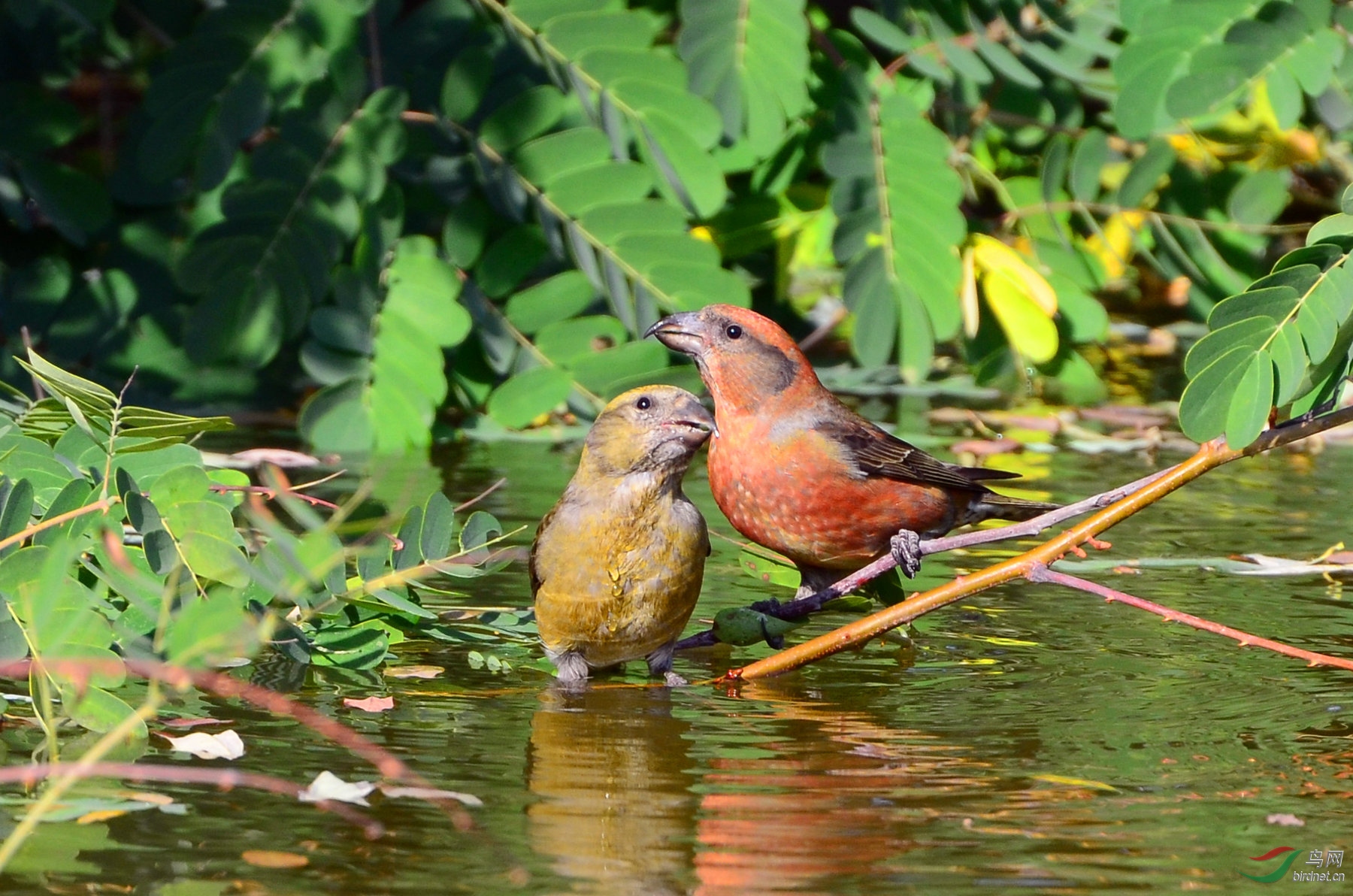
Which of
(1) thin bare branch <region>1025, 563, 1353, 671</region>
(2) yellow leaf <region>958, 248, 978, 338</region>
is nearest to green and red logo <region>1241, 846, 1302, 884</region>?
(1) thin bare branch <region>1025, 563, 1353, 671</region>

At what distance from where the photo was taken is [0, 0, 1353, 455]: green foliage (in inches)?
232

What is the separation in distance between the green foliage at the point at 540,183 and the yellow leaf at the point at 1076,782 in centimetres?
297

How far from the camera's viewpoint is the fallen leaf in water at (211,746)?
3.08 m

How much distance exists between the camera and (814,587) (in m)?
4.59

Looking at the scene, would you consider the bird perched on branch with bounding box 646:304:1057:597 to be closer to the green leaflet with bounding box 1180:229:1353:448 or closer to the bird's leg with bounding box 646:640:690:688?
the bird's leg with bounding box 646:640:690:688

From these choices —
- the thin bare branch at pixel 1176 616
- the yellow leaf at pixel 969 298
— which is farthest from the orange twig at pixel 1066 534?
the yellow leaf at pixel 969 298

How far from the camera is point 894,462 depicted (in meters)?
4.55

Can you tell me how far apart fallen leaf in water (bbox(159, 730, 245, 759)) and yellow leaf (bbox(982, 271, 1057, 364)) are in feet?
13.8

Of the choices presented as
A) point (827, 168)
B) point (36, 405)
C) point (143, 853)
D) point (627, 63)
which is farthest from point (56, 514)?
Result: point (827, 168)

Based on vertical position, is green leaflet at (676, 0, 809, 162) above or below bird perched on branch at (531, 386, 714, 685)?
above

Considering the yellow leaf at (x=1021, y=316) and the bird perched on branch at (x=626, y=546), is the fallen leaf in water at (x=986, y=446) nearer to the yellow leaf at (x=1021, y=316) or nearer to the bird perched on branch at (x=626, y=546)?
the yellow leaf at (x=1021, y=316)

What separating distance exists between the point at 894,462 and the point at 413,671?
1.44m

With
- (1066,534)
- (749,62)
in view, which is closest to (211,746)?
(1066,534)

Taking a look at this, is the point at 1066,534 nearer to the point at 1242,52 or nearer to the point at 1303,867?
the point at 1303,867
